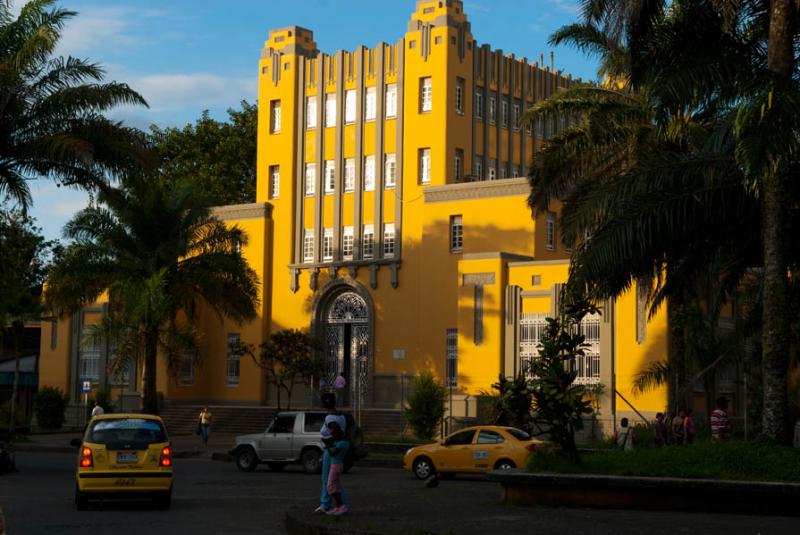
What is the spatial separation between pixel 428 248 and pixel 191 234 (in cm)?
963

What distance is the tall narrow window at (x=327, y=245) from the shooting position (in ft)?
174

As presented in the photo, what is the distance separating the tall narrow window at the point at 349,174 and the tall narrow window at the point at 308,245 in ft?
8.43

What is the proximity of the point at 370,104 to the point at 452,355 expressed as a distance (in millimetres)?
11835

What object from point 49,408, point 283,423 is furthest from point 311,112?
point 283,423

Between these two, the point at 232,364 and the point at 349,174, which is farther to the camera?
the point at 232,364

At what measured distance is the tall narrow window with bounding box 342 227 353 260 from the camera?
52625mm

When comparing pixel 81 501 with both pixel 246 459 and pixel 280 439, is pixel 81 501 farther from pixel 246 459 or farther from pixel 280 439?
pixel 246 459

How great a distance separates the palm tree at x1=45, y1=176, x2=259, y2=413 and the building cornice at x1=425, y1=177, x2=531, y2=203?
8043 mm

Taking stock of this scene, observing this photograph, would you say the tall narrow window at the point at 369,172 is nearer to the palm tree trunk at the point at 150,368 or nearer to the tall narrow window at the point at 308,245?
the tall narrow window at the point at 308,245

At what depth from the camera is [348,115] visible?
174 ft

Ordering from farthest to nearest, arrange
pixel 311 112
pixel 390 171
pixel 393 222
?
pixel 311 112
pixel 390 171
pixel 393 222

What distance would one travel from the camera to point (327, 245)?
53344 mm

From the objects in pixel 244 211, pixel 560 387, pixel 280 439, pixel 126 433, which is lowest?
pixel 280 439

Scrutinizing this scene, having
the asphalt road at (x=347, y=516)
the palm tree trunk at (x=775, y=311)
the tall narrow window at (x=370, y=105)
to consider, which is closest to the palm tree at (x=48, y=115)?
the asphalt road at (x=347, y=516)
